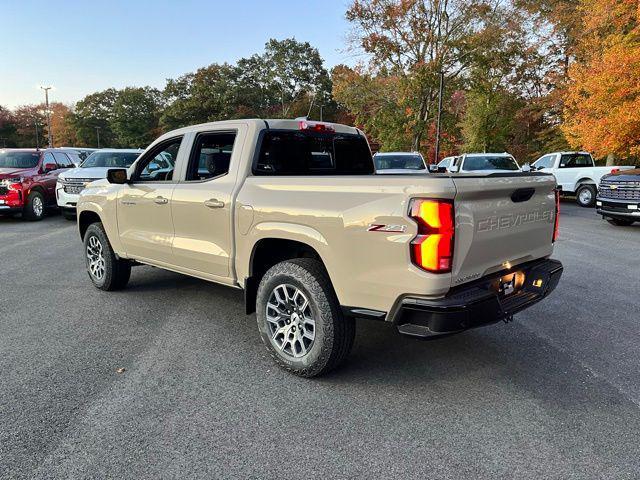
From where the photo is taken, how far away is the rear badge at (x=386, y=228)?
2.81 metres

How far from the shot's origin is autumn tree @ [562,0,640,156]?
1404 cm

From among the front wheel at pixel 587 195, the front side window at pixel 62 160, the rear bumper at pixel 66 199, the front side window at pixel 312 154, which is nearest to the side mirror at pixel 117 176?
the front side window at pixel 312 154

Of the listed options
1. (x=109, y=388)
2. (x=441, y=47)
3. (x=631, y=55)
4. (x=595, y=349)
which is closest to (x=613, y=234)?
(x=631, y=55)

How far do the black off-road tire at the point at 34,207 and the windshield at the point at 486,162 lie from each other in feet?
40.9

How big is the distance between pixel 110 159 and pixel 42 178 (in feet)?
6.29

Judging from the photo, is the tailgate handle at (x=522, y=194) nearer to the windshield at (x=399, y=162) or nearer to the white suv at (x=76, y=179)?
the windshield at (x=399, y=162)

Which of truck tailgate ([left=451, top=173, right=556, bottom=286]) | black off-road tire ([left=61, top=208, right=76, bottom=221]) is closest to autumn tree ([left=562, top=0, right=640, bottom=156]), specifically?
truck tailgate ([left=451, top=173, right=556, bottom=286])

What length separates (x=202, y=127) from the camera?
443 cm

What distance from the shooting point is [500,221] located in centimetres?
318

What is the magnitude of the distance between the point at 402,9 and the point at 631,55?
52.4 ft

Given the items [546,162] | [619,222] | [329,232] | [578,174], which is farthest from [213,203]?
[546,162]

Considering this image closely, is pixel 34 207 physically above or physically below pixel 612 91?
below

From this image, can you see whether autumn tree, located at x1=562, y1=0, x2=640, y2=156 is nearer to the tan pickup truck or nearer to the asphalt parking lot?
the asphalt parking lot

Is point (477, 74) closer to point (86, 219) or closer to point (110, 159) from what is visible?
point (110, 159)
